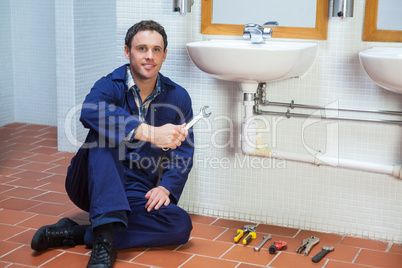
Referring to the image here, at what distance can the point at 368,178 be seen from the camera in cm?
276

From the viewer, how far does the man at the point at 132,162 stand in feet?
7.84

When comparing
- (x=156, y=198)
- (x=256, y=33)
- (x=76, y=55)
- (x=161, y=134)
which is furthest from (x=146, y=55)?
(x=76, y=55)

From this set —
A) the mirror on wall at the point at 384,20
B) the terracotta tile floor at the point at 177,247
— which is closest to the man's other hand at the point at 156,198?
the terracotta tile floor at the point at 177,247

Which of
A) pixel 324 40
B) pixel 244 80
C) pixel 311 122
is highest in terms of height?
pixel 324 40

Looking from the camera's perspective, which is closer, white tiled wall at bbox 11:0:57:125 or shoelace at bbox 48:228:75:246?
shoelace at bbox 48:228:75:246

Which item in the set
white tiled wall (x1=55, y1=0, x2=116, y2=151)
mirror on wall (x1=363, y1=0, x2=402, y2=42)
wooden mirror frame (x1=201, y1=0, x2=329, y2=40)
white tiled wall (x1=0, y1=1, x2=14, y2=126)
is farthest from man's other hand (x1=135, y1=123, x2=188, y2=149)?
white tiled wall (x1=0, y1=1, x2=14, y2=126)

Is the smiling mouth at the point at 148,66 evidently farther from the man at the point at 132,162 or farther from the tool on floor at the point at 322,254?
the tool on floor at the point at 322,254

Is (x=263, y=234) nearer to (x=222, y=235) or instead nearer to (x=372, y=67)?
(x=222, y=235)

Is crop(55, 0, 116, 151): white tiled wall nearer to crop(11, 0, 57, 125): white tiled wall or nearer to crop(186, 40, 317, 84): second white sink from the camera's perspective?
crop(11, 0, 57, 125): white tiled wall

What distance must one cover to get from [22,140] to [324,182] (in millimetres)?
2451

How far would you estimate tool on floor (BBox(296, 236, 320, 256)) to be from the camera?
2.59 metres

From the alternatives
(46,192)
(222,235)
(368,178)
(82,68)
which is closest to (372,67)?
(368,178)

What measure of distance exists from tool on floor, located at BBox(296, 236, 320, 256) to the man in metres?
0.48

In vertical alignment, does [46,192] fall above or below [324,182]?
below
